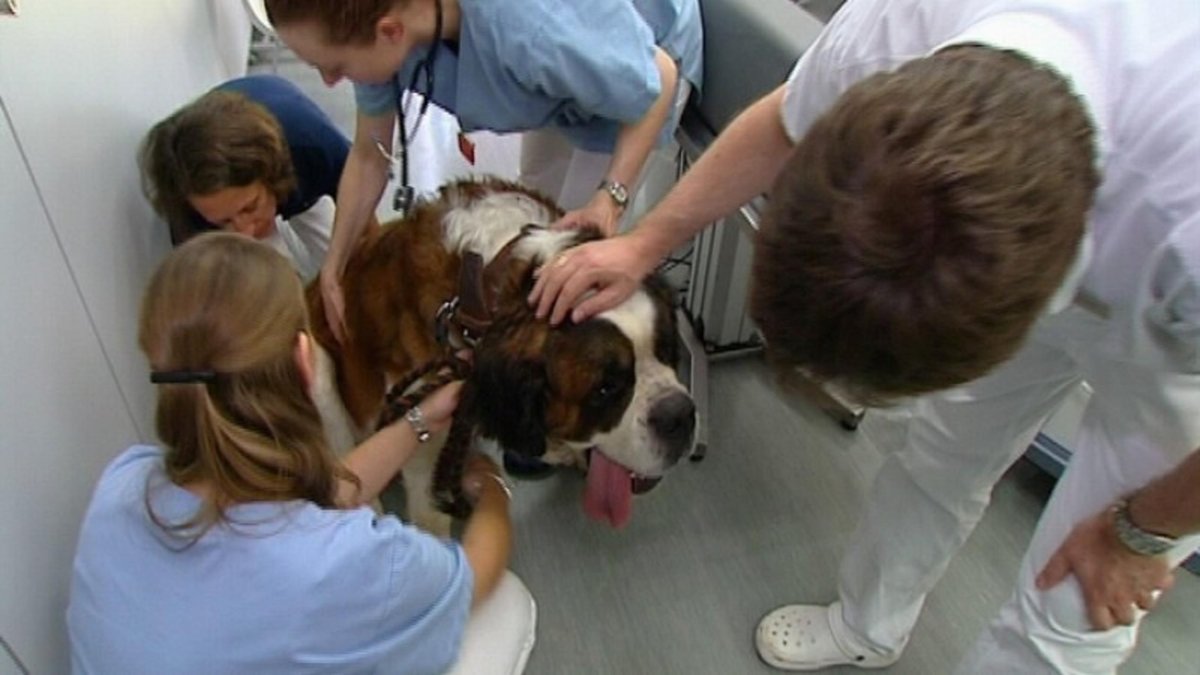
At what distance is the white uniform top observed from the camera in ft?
2.40

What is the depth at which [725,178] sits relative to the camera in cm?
118

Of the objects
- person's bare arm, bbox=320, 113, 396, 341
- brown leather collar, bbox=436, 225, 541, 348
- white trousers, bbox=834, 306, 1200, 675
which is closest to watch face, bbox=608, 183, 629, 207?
brown leather collar, bbox=436, 225, 541, 348

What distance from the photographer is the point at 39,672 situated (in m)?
1.12

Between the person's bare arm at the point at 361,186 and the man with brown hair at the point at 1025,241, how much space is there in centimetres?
59

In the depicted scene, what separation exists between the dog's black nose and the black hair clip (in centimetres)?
69

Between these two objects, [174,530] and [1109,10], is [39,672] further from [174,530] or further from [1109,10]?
[1109,10]

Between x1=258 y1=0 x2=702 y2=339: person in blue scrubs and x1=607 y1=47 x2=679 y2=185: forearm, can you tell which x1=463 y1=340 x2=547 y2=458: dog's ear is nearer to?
x1=258 y1=0 x2=702 y2=339: person in blue scrubs

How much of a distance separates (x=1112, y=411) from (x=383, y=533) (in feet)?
2.79

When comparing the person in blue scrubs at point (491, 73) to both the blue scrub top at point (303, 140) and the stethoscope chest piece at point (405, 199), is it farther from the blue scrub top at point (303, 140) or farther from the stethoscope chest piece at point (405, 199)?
the blue scrub top at point (303, 140)

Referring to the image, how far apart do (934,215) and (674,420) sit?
0.80 m

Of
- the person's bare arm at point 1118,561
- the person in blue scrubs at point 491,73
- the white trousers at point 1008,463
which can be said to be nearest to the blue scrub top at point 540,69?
the person in blue scrubs at point 491,73

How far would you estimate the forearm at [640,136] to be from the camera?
1.54 m

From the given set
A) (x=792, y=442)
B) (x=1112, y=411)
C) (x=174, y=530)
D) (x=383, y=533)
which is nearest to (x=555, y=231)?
(x=383, y=533)

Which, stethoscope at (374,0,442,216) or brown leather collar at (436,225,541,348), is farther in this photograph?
stethoscope at (374,0,442,216)
